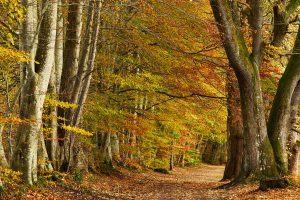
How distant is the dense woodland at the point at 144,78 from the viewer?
996 centimetres

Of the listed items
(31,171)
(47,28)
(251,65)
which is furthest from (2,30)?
(251,65)

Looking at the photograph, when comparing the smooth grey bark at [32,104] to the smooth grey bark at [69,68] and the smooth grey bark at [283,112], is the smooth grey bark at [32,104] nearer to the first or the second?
the smooth grey bark at [69,68]

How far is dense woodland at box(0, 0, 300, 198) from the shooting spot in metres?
9.96

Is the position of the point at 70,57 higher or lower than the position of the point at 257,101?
higher

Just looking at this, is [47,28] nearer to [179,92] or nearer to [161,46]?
[161,46]

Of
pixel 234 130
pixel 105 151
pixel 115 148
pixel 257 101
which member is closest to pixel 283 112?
pixel 257 101

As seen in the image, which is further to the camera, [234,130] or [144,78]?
[234,130]

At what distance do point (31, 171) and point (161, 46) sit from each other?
8418 mm

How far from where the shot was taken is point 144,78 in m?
17.8

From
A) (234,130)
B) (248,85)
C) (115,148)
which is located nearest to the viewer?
(248,85)

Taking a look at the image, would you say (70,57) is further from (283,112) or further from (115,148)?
(115,148)

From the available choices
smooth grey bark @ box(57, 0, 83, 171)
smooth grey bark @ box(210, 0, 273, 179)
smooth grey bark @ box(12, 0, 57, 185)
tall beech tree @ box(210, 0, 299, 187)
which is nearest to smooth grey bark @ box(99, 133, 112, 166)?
smooth grey bark @ box(57, 0, 83, 171)

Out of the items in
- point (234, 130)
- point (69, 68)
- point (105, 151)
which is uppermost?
point (69, 68)

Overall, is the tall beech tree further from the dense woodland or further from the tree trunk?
the tree trunk
